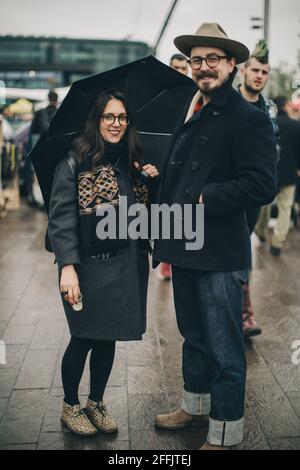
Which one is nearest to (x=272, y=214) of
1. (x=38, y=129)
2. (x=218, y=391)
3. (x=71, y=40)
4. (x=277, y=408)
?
(x=38, y=129)

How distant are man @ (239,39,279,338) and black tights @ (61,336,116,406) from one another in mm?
1714

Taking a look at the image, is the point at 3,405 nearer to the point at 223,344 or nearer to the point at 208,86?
the point at 223,344

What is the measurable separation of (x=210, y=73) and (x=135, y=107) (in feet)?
1.90

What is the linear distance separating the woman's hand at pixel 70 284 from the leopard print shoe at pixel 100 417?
0.71 meters

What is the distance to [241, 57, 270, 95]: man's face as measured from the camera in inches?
184

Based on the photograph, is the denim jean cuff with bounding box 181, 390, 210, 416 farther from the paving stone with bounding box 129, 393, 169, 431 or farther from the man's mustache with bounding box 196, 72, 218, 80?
the man's mustache with bounding box 196, 72, 218, 80

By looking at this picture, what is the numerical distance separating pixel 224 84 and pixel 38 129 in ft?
26.0

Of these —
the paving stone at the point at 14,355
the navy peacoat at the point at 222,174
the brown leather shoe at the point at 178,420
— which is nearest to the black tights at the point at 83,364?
the brown leather shoe at the point at 178,420

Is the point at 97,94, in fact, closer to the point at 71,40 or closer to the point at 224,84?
the point at 224,84

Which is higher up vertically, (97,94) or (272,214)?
(97,94)

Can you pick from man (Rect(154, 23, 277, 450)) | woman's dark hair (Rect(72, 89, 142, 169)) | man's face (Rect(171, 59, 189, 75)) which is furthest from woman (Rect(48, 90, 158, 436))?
man's face (Rect(171, 59, 189, 75))

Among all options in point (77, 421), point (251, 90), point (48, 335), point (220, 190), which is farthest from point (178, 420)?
point (251, 90)

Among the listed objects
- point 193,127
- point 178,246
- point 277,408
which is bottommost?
point 277,408

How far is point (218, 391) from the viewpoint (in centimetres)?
313
